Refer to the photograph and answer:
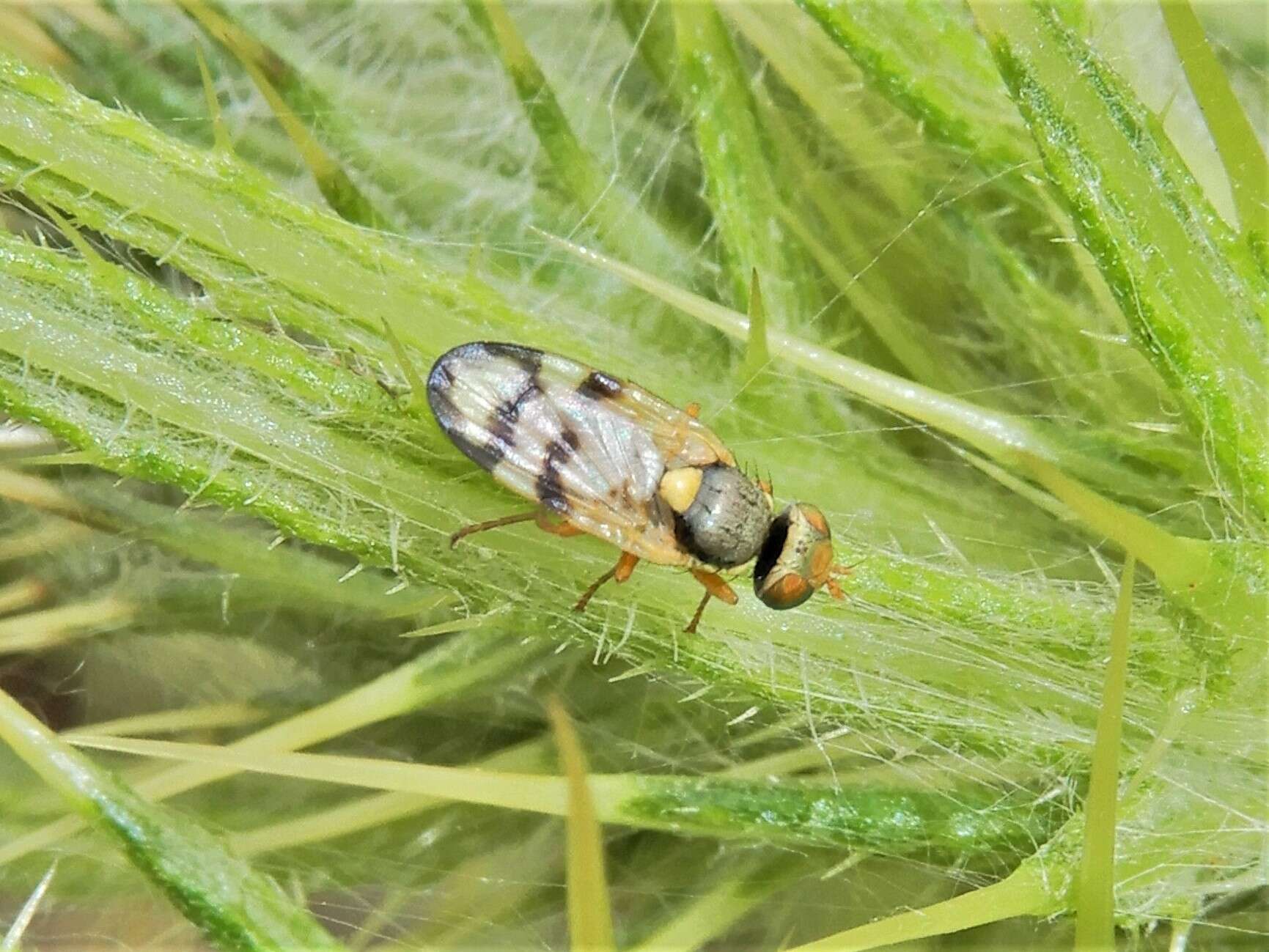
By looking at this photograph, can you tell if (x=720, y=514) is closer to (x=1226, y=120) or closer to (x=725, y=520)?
(x=725, y=520)

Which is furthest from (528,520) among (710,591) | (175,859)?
(175,859)

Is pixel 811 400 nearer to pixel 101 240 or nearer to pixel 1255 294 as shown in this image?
pixel 1255 294

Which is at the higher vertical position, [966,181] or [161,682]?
[966,181]

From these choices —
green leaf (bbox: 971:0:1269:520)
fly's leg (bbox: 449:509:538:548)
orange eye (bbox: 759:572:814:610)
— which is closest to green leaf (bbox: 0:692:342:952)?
fly's leg (bbox: 449:509:538:548)

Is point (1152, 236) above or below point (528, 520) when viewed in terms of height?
above

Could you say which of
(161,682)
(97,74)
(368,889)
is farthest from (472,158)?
(368,889)

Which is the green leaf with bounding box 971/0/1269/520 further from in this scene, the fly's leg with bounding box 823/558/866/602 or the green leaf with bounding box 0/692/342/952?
the green leaf with bounding box 0/692/342/952

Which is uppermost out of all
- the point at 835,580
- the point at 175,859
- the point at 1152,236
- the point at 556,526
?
the point at 1152,236
